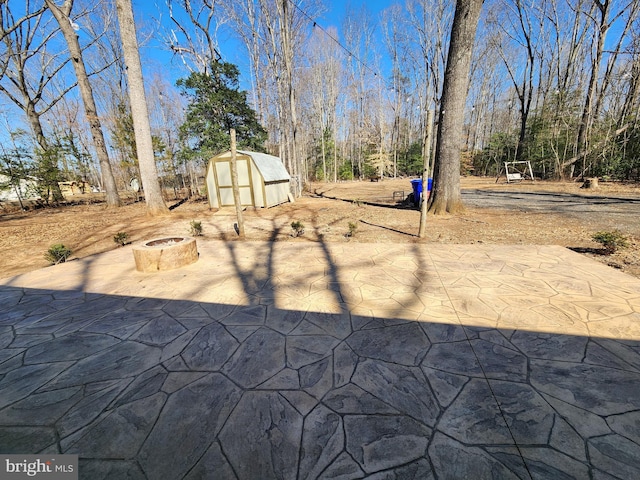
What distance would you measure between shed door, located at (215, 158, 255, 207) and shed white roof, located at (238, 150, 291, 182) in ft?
1.45

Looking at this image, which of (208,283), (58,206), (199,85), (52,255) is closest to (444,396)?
(208,283)

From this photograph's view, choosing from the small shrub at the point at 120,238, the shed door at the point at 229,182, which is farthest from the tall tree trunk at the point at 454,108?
the small shrub at the point at 120,238

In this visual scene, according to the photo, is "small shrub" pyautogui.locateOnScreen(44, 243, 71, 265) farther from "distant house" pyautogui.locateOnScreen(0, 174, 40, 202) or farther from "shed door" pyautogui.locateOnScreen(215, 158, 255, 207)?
"distant house" pyautogui.locateOnScreen(0, 174, 40, 202)

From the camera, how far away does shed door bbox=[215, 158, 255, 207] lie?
1037 centimetres

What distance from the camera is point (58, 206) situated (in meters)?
12.9

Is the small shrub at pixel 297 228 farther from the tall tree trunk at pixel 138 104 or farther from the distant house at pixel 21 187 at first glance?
the distant house at pixel 21 187

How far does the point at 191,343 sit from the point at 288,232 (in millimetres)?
4525

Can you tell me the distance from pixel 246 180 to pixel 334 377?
993 cm

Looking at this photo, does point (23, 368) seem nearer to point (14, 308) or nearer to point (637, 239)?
point (14, 308)

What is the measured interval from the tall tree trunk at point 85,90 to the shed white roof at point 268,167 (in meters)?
7.15

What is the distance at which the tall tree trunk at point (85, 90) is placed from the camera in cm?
1034

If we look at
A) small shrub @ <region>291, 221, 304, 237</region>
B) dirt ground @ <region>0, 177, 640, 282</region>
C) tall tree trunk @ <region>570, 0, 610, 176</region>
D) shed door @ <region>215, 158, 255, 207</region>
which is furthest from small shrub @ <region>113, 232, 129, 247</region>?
tall tree trunk @ <region>570, 0, 610, 176</region>

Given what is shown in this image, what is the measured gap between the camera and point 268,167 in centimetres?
1114

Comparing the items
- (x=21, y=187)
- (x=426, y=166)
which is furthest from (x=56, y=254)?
(x=21, y=187)
